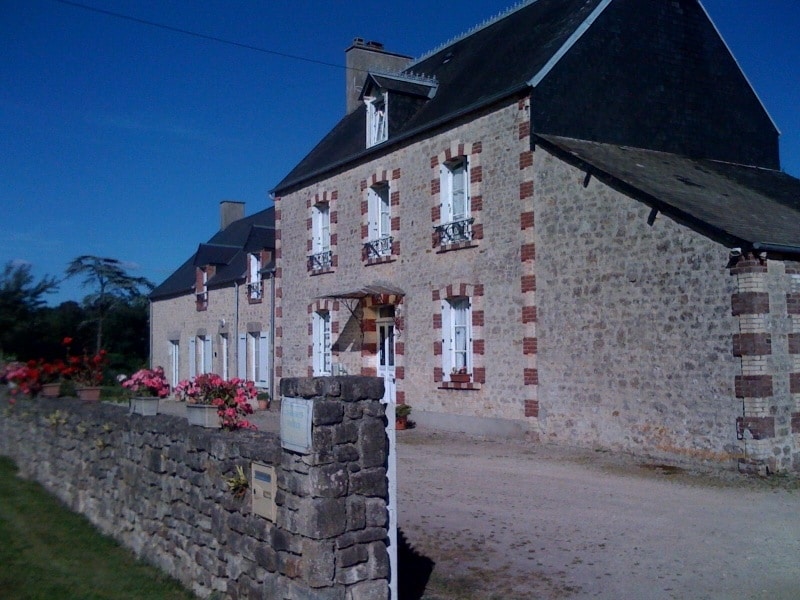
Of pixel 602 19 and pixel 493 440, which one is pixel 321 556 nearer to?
pixel 493 440

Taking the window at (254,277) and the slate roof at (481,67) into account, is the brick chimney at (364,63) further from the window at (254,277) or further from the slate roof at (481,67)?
the window at (254,277)

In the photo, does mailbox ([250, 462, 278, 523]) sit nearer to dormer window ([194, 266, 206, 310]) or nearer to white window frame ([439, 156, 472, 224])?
white window frame ([439, 156, 472, 224])

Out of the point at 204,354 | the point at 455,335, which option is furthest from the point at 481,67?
the point at 204,354

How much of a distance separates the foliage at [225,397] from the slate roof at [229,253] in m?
15.4

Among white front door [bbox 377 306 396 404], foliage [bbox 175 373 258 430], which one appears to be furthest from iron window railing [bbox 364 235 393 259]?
foliage [bbox 175 373 258 430]

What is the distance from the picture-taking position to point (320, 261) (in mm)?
19078

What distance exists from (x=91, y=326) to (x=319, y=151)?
16.7 m

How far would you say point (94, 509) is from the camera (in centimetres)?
807

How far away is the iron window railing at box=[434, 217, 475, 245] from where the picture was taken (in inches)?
566

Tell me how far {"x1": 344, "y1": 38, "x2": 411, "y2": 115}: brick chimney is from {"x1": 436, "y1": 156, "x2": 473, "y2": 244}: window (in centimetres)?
732

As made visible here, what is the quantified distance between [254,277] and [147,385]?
1494cm

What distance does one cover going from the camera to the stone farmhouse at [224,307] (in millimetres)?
22406

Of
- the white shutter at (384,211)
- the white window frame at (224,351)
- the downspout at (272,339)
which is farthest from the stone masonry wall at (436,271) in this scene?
the white window frame at (224,351)

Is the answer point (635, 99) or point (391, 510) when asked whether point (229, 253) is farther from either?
point (391, 510)
